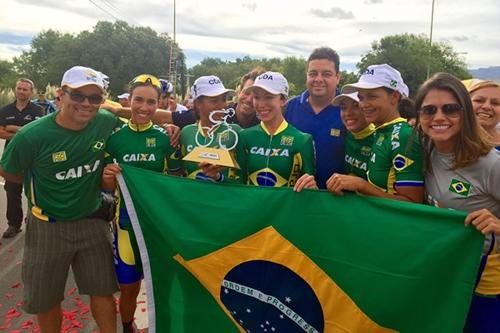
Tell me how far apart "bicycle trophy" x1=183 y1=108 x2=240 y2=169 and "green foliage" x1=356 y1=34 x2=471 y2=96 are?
49.6m

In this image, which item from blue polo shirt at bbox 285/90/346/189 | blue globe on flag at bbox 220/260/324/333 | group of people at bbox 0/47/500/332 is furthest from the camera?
blue polo shirt at bbox 285/90/346/189

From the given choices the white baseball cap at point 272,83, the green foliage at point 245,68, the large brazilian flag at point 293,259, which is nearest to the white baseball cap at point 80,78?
the large brazilian flag at point 293,259

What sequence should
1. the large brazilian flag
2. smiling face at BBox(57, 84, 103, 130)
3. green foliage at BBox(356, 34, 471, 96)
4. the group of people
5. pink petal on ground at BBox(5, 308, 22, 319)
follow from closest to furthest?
the large brazilian flag
the group of people
smiling face at BBox(57, 84, 103, 130)
pink petal on ground at BBox(5, 308, 22, 319)
green foliage at BBox(356, 34, 471, 96)

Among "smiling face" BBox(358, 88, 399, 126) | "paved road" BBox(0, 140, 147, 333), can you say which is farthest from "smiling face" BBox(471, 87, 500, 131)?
"paved road" BBox(0, 140, 147, 333)

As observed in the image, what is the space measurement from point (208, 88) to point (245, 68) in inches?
3998

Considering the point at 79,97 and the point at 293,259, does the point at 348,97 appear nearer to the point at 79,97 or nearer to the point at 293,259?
the point at 293,259

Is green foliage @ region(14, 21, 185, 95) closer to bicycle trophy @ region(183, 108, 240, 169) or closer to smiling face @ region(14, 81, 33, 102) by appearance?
smiling face @ region(14, 81, 33, 102)

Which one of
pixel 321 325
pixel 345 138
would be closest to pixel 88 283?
pixel 321 325

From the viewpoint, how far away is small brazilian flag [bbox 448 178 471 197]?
8.20 feet

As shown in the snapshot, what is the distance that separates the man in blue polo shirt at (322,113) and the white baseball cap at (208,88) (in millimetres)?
Answer: 813

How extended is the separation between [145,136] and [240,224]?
1.33m

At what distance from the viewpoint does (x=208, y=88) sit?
3.90 m

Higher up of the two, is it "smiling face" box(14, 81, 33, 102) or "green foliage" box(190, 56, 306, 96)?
"green foliage" box(190, 56, 306, 96)

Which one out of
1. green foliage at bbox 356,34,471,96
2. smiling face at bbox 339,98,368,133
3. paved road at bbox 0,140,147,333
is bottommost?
paved road at bbox 0,140,147,333
